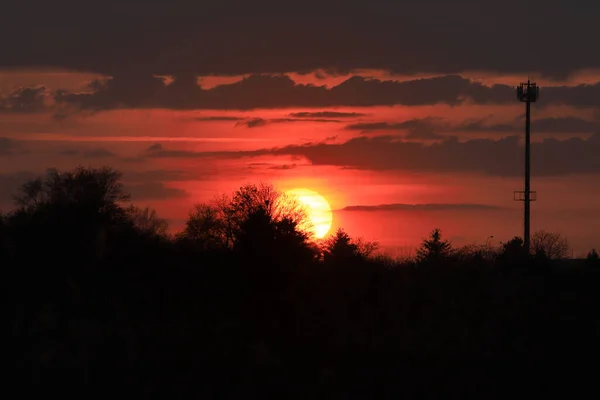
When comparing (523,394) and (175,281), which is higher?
(175,281)

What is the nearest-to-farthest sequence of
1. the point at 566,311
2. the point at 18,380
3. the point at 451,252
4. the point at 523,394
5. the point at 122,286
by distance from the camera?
the point at 18,380 → the point at 523,394 → the point at 122,286 → the point at 566,311 → the point at 451,252

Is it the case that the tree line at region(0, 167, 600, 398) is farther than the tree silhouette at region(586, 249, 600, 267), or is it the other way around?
the tree silhouette at region(586, 249, 600, 267)

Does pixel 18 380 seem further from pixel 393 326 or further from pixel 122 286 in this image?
pixel 393 326

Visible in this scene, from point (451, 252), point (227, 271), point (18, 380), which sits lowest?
point (18, 380)

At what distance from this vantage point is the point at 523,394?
3797 centimetres

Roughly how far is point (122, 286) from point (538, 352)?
56.0 feet

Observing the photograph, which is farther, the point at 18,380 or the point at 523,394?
the point at 523,394

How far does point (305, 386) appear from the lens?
119ft

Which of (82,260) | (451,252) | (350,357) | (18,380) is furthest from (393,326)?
(451,252)

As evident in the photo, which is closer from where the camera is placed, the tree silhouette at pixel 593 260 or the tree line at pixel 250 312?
the tree line at pixel 250 312

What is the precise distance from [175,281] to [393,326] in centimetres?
951

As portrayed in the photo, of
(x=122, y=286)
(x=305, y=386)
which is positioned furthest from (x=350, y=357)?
(x=122, y=286)

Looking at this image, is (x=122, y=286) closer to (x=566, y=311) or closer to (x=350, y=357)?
(x=350, y=357)

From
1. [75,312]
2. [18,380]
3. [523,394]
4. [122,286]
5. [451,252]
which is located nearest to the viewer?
[18,380]
